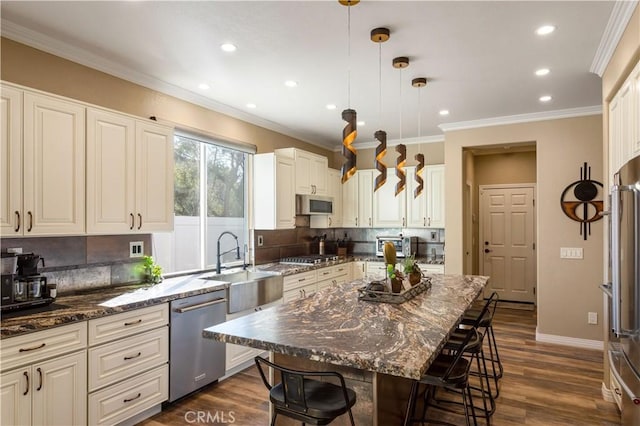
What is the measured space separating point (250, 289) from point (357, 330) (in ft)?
6.70

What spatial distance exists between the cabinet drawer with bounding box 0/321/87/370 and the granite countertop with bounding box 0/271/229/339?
1.7 inches

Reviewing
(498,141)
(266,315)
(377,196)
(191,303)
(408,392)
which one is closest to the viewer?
(266,315)

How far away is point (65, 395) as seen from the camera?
88.8 inches

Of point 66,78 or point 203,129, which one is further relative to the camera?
point 203,129

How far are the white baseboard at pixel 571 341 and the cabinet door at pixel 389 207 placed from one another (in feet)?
7.58

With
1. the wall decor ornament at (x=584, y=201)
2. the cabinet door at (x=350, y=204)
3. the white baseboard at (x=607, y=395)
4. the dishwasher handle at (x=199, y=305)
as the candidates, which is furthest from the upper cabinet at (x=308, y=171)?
the white baseboard at (x=607, y=395)

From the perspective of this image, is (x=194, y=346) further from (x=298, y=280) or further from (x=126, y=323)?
(x=298, y=280)

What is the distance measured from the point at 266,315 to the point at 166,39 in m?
2.06

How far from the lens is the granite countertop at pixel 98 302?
6.86ft

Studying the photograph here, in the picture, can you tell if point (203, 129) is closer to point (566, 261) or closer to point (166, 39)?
point (166, 39)

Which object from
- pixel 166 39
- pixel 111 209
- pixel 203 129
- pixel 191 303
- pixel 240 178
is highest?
pixel 166 39

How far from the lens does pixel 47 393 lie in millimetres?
2166

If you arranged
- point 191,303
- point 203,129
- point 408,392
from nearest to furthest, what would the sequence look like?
1. point 408,392
2. point 191,303
3. point 203,129

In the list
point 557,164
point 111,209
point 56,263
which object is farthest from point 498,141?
point 56,263
